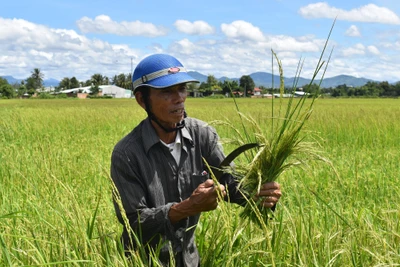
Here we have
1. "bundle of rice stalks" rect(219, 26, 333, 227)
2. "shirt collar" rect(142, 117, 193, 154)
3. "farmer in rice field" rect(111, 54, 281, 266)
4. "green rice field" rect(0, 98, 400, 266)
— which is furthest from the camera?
"shirt collar" rect(142, 117, 193, 154)

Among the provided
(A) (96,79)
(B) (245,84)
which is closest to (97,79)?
(A) (96,79)

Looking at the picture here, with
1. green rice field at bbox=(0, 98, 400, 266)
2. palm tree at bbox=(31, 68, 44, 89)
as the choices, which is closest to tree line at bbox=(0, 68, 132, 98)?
palm tree at bbox=(31, 68, 44, 89)

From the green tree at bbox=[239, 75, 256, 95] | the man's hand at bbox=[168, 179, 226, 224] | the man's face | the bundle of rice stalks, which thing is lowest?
the man's hand at bbox=[168, 179, 226, 224]

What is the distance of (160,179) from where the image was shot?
2.20 metres

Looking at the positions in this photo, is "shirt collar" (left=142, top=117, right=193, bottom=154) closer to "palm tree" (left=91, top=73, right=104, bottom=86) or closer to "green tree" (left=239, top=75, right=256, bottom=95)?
"green tree" (left=239, top=75, right=256, bottom=95)

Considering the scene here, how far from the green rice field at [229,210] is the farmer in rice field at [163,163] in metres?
0.14

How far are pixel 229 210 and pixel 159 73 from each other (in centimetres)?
74

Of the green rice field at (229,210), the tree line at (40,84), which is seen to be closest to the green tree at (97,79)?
the tree line at (40,84)

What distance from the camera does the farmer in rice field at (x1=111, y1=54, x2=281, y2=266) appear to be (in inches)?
80.3

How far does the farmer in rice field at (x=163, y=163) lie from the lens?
2.04 m

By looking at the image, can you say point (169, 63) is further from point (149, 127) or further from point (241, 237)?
point (241, 237)

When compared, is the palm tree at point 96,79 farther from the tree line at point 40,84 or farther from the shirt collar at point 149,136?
the shirt collar at point 149,136

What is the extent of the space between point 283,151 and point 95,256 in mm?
918

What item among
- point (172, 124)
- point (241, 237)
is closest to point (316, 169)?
point (241, 237)
